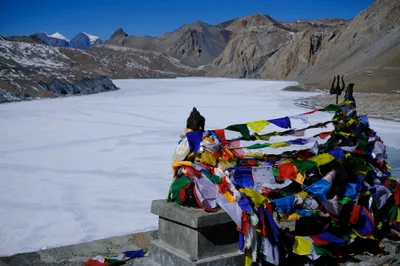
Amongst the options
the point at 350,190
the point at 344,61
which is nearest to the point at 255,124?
the point at 350,190

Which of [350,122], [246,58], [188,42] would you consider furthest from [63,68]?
[188,42]

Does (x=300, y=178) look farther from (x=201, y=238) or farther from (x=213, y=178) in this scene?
(x=201, y=238)

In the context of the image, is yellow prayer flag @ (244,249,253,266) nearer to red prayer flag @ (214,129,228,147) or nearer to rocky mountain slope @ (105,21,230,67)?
red prayer flag @ (214,129,228,147)

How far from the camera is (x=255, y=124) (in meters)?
4.89

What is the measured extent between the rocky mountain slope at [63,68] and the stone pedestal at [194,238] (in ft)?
84.6

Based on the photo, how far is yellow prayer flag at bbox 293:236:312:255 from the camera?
4406mm

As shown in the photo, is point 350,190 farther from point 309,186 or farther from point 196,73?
point 196,73

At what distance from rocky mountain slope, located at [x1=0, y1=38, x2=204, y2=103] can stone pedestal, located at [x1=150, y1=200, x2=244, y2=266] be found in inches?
1016

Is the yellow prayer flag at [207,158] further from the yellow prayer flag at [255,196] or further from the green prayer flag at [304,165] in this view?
the green prayer flag at [304,165]

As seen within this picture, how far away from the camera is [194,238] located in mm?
3891

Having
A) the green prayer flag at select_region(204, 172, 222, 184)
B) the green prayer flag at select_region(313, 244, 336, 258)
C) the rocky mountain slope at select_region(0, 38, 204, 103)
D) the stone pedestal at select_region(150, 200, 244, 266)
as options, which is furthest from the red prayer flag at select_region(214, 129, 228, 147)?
the rocky mountain slope at select_region(0, 38, 204, 103)

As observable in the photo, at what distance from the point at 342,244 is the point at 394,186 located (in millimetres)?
961

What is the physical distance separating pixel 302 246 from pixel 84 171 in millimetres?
6311

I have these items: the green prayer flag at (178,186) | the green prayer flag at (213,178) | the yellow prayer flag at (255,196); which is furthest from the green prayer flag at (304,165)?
the green prayer flag at (178,186)
